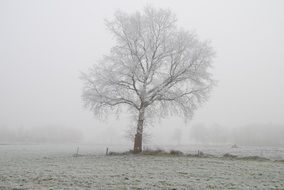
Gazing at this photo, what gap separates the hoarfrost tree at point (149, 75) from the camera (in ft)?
109

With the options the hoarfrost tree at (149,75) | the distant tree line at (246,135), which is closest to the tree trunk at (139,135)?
the hoarfrost tree at (149,75)

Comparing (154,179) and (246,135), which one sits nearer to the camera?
(154,179)

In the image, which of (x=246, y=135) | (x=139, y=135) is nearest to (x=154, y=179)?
(x=139, y=135)

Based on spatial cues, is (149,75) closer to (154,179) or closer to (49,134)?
(154,179)

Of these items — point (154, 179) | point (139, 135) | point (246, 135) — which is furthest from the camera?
point (246, 135)

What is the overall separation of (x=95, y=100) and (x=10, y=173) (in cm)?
1470

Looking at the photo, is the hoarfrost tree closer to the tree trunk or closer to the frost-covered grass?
the tree trunk

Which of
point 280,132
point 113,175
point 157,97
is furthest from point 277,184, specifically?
point 280,132

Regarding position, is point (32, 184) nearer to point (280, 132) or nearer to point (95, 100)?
point (95, 100)

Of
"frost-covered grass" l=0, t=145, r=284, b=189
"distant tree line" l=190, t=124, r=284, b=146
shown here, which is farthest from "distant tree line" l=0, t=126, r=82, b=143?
"frost-covered grass" l=0, t=145, r=284, b=189

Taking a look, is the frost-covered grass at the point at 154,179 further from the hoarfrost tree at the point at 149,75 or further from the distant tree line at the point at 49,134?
the distant tree line at the point at 49,134

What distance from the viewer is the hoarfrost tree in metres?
33.1

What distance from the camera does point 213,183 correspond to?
16.2 metres

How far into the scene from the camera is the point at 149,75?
33906 mm
